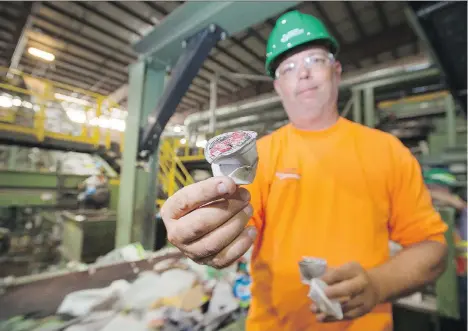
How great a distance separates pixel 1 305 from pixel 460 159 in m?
4.01

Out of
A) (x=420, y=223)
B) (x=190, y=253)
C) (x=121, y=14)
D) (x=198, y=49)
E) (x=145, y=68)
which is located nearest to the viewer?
(x=190, y=253)

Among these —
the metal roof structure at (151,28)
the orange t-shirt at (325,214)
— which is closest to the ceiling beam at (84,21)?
the metal roof structure at (151,28)

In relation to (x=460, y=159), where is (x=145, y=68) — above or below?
above

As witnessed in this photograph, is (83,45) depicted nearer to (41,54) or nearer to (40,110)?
(41,54)

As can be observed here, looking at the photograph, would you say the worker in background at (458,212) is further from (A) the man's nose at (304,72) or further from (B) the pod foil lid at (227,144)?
(B) the pod foil lid at (227,144)

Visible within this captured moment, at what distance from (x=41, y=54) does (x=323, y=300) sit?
6.76 metres

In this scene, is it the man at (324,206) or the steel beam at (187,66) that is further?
the steel beam at (187,66)

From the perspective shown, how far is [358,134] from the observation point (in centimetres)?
86

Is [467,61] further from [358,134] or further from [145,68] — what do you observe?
[145,68]

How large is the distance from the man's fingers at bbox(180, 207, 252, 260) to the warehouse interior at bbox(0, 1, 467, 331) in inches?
8.6

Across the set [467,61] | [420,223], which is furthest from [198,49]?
[467,61]

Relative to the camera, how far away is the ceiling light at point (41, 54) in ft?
15.7

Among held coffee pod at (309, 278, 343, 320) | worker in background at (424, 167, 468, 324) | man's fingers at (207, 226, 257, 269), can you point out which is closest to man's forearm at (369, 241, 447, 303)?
held coffee pod at (309, 278, 343, 320)

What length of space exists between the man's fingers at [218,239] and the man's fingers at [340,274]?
0.33 metres
